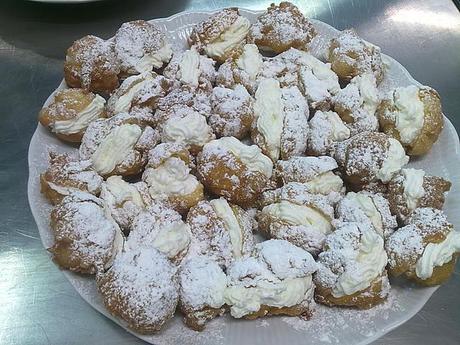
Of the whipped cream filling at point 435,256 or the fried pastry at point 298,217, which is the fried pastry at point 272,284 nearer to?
the fried pastry at point 298,217

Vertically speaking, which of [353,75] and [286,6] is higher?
[286,6]

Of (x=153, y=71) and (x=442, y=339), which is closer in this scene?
(x=442, y=339)

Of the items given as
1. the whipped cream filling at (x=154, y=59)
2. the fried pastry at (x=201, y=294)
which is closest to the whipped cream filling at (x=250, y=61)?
the whipped cream filling at (x=154, y=59)

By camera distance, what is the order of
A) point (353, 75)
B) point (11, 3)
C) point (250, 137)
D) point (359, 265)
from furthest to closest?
1. point (11, 3)
2. point (353, 75)
3. point (250, 137)
4. point (359, 265)

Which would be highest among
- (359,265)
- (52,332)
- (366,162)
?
(366,162)

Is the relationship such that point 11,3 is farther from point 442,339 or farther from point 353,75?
point 442,339

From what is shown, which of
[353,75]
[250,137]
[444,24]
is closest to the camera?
[250,137]

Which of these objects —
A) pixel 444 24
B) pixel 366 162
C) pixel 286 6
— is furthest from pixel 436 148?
pixel 444 24
